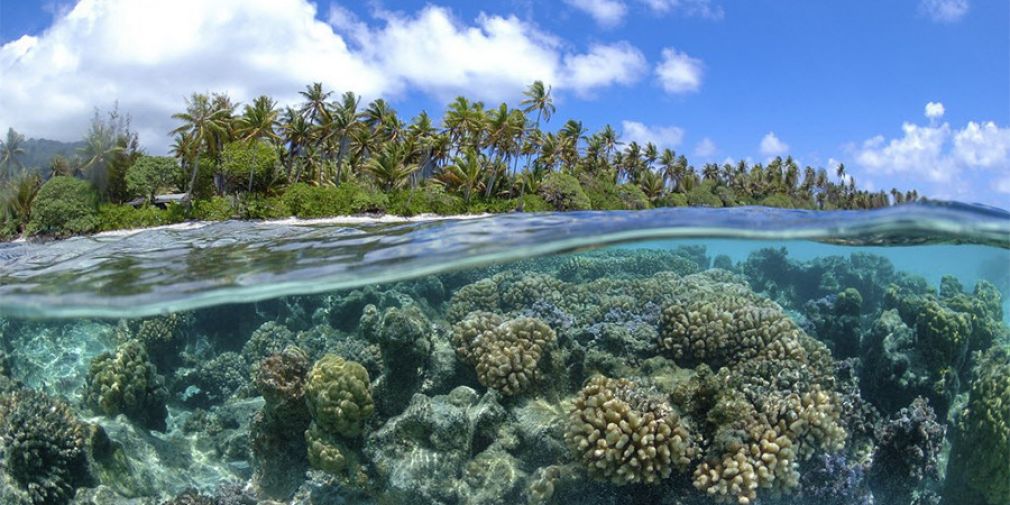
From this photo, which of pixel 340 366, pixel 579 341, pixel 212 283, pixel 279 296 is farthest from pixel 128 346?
pixel 579 341

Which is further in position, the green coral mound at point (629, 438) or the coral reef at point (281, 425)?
the coral reef at point (281, 425)

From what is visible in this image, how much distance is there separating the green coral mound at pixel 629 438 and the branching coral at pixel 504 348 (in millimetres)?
1027

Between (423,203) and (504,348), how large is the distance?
35190 mm

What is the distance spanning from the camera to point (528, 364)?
836 centimetres

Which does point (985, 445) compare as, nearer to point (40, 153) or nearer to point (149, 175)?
point (149, 175)

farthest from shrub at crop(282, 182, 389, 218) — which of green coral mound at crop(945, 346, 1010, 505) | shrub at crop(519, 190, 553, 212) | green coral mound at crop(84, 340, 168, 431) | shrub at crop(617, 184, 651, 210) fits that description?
green coral mound at crop(945, 346, 1010, 505)

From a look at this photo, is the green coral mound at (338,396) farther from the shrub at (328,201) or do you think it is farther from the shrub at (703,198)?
the shrub at (703,198)

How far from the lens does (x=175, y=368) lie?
12062 mm

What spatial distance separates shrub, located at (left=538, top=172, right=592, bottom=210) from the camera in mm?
53812

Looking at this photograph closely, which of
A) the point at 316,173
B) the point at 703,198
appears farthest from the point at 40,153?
the point at 703,198

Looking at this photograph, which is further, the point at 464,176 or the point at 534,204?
the point at 534,204

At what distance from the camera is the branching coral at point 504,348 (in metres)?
8.31

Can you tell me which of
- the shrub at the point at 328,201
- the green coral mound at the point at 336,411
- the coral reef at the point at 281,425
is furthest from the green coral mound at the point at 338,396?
the shrub at the point at 328,201

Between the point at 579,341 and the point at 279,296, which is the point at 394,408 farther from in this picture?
the point at 279,296
